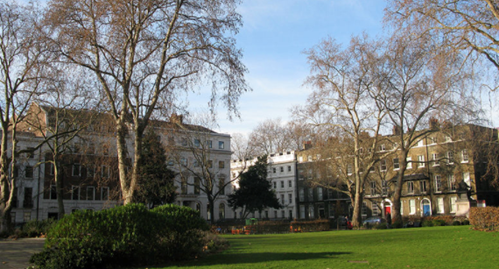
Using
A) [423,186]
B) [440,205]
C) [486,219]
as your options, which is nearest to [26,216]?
[486,219]

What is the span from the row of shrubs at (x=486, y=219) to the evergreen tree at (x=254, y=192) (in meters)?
35.0

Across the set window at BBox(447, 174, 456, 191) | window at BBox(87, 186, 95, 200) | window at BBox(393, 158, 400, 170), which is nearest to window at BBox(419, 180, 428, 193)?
window at BBox(447, 174, 456, 191)

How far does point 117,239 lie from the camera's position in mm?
11219

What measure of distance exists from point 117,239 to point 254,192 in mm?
43371

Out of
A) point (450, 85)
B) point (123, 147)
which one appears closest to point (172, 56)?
point (123, 147)

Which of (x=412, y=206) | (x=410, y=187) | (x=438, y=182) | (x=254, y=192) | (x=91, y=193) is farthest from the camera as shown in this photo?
(x=410, y=187)

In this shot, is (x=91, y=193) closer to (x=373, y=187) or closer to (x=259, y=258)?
(x=373, y=187)

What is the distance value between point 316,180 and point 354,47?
20.0 metres

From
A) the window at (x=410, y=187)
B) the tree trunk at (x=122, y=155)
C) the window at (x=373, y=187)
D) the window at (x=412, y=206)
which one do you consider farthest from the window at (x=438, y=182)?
the tree trunk at (x=122, y=155)

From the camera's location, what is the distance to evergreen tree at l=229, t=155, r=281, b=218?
177 feet

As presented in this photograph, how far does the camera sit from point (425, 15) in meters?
15.3

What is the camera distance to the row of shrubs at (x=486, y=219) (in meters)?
19.1

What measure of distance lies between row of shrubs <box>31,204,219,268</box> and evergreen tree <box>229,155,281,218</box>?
41324 millimetres

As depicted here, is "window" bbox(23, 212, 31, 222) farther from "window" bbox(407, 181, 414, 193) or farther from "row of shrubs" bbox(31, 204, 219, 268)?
"window" bbox(407, 181, 414, 193)
